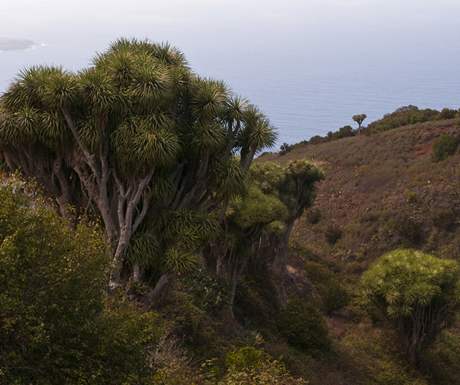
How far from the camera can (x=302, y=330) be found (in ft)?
70.7

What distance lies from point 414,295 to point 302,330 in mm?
4581

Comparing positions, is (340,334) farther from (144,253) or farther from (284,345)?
(144,253)

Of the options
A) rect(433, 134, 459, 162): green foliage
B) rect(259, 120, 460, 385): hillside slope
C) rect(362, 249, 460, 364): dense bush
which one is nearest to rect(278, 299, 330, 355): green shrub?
rect(259, 120, 460, 385): hillside slope

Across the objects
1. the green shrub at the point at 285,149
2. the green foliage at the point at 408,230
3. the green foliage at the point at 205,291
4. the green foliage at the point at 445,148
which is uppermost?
the green shrub at the point at 285,149

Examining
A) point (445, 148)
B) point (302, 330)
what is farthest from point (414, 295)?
point (445, 148)

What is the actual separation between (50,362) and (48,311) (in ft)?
2.06

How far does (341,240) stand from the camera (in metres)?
42.3

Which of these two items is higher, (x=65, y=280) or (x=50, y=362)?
(x=65, y=280)

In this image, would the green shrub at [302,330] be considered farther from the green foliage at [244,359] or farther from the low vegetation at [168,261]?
the green foliage at [244,359]

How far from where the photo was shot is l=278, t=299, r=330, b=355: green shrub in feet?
70.3

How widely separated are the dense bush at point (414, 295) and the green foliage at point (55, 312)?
16.3 meters

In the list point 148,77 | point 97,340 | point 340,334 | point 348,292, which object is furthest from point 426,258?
point 97,340

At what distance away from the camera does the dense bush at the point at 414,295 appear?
21.7 metres

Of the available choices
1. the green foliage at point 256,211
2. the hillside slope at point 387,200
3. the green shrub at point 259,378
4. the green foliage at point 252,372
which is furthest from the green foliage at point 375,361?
the hillside slope at point 387,200
